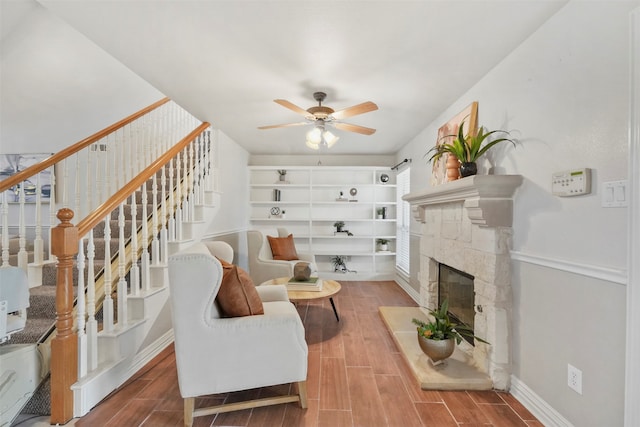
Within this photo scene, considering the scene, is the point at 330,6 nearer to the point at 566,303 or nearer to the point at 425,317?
the point at 566,303

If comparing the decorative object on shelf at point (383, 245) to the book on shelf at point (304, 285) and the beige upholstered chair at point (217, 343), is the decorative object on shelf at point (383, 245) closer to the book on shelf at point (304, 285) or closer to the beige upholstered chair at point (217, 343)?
the book on shelf at point (304, 285)

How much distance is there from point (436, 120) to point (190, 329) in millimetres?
3277

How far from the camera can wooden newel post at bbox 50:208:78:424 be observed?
1626 mm

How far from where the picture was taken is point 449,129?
2898 mm

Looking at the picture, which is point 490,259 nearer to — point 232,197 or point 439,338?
point 439,338

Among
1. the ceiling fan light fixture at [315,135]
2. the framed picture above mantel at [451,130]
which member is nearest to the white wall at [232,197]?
the ceiling fan light fixture at [315,135]

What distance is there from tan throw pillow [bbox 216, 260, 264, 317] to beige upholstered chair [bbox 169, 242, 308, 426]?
46mm

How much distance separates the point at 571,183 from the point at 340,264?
13.2ft

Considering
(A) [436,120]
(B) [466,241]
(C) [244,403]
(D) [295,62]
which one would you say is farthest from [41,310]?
(A) [436,120]

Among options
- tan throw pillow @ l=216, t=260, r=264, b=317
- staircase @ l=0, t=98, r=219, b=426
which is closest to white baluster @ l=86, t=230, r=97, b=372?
staircase @ l=0, t=98, r=219, b=426

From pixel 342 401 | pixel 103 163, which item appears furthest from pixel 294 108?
pixel 103 163

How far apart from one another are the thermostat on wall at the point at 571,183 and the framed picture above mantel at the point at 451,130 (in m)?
0.89

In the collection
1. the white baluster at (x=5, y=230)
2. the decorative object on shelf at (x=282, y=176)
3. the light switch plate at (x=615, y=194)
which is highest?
the decorative object on shelf at (x=282, y=176)

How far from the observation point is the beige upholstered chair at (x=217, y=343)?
5.04 feet
